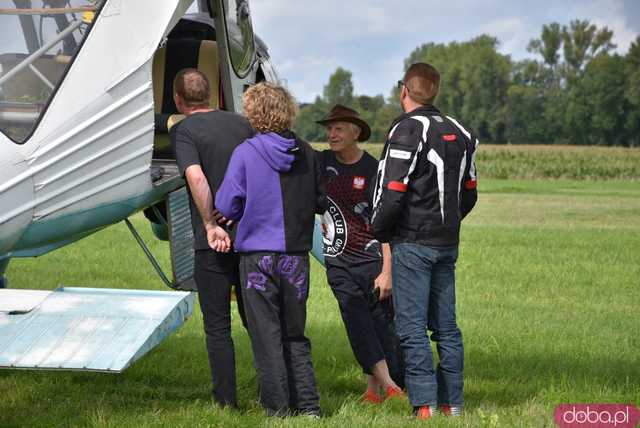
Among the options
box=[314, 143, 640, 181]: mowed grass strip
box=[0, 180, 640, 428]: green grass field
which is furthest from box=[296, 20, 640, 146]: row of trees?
box=[0, 180, 640, 428]: green grass field

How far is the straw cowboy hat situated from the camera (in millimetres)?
6668

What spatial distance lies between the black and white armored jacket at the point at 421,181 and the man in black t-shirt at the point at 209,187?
0.84 m

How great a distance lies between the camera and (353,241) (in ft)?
21.9

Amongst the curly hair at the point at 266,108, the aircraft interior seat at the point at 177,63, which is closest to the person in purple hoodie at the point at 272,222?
the curly hair at the point at 266,108

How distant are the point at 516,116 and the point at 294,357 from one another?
117 metres

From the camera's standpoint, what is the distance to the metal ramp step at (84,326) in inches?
209

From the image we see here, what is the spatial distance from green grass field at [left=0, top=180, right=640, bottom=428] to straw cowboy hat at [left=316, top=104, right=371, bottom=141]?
177cm

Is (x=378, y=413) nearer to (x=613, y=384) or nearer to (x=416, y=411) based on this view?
(x=416, y=411)

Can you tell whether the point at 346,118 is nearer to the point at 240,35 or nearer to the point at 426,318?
the point at 240,35

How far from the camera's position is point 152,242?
1864 cm

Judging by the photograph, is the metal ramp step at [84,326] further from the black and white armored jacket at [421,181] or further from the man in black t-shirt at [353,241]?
the black and white armored jacket at [421,181]

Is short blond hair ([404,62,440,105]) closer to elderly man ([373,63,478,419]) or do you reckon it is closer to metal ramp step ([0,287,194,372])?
elderly man ([373,63,478,419])

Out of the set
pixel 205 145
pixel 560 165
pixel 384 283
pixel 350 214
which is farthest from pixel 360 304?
pixel 560 165

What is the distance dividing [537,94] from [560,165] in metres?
73.0
